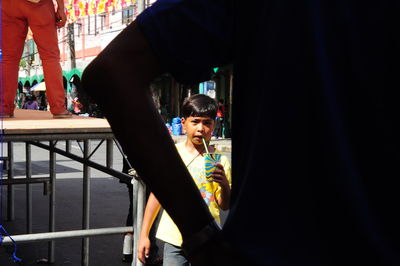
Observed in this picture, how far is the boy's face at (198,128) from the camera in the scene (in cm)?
337

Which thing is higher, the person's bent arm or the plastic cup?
the plastic cup

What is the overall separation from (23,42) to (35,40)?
0.25 ft

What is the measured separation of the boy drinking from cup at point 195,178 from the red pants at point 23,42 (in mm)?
1026

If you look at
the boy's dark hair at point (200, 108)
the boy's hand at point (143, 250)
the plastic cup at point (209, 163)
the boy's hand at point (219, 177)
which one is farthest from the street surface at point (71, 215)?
the boy's hand at point (219, 177)

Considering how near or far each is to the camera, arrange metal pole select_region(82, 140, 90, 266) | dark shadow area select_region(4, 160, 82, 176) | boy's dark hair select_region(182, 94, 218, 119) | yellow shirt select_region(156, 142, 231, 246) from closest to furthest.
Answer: yellow shirt select_region(156, 142, 231, 246) < boy's dark hair select_region(182, 94, 218, 119) < metal pole select_region(82, 140, 90, 266) < dark shadow area select_region(4, 160, 82, 176)

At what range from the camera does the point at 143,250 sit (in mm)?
2721

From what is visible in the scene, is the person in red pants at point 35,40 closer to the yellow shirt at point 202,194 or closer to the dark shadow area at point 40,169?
the yellow shirt at point 202,194

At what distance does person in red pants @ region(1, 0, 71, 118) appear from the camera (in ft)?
12.9

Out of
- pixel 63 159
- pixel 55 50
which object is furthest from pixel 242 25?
pixel 63 159

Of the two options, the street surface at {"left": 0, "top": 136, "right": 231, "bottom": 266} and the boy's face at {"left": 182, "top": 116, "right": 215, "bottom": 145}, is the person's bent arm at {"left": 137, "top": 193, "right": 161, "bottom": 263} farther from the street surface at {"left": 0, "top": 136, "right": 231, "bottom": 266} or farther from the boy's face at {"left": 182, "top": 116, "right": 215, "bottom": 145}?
the street surface at {"left": 0, "top": 136, "right": 231, "bottom": 266}

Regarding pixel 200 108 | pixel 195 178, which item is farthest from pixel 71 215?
pixel 195 178

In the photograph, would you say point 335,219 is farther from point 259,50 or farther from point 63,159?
point 63,159

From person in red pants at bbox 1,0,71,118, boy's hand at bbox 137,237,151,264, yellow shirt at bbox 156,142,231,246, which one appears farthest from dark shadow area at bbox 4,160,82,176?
boy's hand at bbox 137,237,151,264

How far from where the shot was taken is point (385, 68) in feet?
2.64
